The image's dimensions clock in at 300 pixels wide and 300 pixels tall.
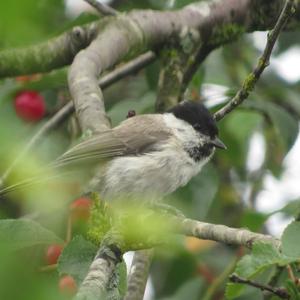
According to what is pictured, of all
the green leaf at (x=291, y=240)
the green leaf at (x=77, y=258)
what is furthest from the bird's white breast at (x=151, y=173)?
the green leaf at (x=291, y=240)

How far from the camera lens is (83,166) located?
2914mm

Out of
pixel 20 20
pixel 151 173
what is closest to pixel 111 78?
pixel 151 173

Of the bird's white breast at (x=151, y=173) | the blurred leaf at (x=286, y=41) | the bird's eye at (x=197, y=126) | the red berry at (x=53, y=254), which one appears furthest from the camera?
the blurred leaf at (x=286, y=41)

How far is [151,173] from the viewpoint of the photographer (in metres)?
3.04

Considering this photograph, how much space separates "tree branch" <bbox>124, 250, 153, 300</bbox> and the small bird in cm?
47

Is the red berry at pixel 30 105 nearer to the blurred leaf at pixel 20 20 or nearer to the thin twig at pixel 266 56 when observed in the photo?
the thin twig at pixel 266 56

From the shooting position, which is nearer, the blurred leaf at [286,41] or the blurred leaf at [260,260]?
the blurred leaf at [260,260]

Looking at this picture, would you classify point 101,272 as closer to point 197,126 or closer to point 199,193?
point 199,193

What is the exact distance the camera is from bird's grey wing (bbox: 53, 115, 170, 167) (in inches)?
111

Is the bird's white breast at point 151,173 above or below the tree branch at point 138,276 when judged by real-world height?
above

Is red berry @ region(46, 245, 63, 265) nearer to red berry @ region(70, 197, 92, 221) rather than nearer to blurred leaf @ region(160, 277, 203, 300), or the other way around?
red berry @ region(70, 197, 92, 221)

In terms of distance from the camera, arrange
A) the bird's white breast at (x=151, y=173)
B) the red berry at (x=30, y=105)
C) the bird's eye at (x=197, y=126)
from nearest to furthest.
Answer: the bird's white breast at (x=151, y=173) < the bird's eye at (x=197, y=126) < the red berry at (x=30, y=105)

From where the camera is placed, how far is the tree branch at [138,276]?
2.34 metres

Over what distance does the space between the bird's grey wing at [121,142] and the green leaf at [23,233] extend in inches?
28.6
